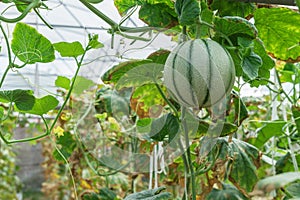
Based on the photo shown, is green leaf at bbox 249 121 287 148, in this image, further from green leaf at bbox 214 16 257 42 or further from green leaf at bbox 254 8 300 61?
green leaf at bbox 214 16 257 42

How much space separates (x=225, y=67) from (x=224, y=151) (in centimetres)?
26

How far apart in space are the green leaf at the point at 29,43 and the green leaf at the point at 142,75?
14 centimetres

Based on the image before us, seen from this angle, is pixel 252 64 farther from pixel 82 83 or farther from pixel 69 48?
Result: pixel 82 83

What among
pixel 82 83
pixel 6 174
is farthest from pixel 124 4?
pixel 6 174

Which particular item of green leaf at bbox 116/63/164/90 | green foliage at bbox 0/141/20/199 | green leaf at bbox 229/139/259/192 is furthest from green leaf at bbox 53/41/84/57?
green foliage at bbox 0/141/20/199

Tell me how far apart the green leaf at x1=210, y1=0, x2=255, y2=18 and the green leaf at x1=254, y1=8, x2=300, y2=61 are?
0.13 ft

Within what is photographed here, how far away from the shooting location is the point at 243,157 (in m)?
0.98

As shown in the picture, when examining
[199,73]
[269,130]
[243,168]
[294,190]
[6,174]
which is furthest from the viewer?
[6,174]

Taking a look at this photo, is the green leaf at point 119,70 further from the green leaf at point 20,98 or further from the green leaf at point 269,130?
the green leaf at point 269,130

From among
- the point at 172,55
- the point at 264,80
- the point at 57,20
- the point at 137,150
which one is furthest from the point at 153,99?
the point at 57,20

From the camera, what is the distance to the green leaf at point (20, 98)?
2.57 ft

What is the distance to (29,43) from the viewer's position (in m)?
0.83

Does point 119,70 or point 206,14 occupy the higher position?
point 206,14

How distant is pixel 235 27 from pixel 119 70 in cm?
22
